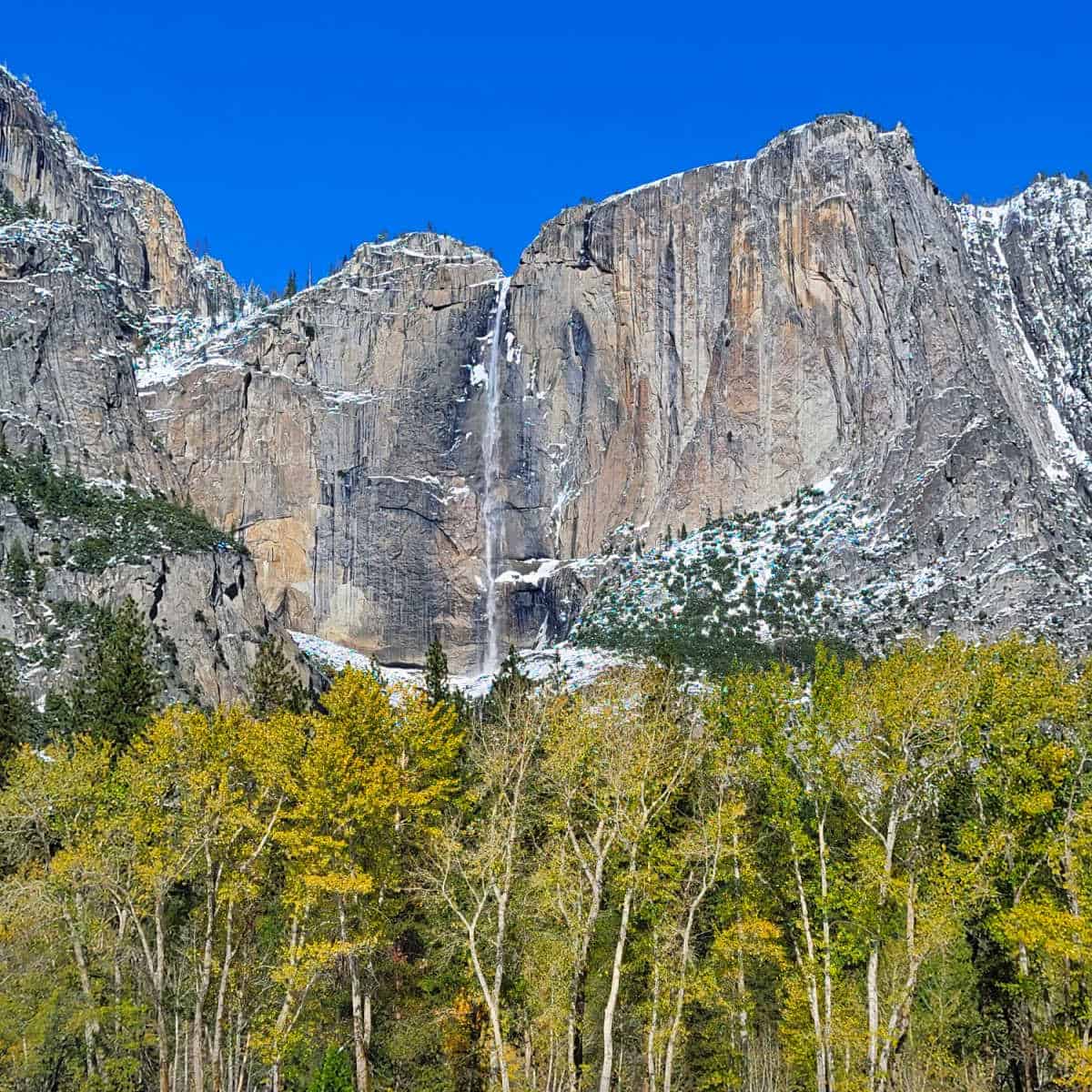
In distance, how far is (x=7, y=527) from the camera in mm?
104000

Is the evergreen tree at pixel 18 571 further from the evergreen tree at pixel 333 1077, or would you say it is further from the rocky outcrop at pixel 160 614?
the evergreen tree at pixel 333 1077

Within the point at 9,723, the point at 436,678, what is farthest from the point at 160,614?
the point at 9,723

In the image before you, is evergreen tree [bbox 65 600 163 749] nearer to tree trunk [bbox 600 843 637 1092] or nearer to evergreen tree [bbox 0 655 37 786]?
evergreen tree [bbox 0 655 37 786]

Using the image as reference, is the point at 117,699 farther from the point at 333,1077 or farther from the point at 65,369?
the point at 65,369

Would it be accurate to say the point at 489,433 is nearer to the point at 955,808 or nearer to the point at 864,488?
the point at 864,488

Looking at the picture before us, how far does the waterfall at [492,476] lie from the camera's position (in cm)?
13900

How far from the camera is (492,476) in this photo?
144 meters

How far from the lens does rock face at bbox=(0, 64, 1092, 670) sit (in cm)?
12375

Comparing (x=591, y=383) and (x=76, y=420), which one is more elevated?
(x=591, y=383)

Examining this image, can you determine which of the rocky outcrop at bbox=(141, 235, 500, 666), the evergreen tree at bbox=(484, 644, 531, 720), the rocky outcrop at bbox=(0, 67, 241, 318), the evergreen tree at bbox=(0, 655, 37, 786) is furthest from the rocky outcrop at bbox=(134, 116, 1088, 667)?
the evergreen tree at bbox=(0, 655, 37, 786)

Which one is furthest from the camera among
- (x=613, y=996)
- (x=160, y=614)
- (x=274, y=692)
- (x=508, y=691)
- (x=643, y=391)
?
(x=643, y=391)

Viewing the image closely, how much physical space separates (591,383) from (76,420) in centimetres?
5556

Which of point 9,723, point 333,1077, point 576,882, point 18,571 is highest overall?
point 18,571

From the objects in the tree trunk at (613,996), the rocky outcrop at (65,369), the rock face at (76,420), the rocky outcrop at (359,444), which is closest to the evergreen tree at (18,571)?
the rock face at (76,420)
